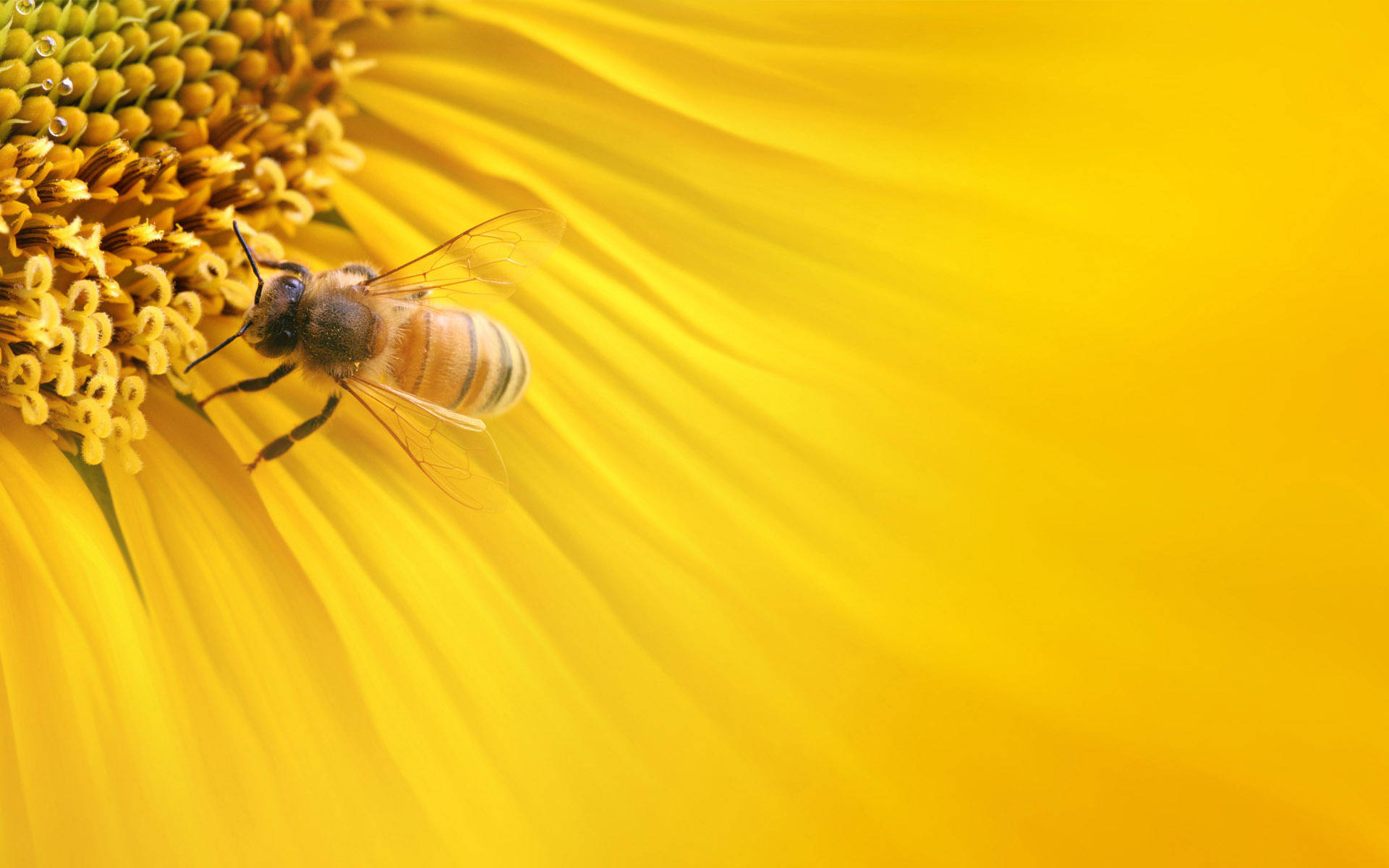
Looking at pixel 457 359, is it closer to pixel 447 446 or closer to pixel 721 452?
pixel 447 446

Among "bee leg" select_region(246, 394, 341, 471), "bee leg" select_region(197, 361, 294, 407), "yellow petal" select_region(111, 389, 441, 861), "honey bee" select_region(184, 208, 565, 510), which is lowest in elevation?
"yellow petal" select_region(111, 389, 441, 861)

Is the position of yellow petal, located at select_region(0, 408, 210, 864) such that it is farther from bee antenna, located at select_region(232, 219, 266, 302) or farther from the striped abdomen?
the striped abdomen

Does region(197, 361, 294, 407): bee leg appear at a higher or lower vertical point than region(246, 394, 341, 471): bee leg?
higher

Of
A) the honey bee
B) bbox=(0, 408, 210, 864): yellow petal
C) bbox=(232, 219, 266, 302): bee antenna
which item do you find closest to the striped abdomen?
the honey bee

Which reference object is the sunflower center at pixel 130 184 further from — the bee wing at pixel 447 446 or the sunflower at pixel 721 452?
the bee wing at pixel 447 446

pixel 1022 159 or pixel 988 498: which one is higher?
pixel 1022 159

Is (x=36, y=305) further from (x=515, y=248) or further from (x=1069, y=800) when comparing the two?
(x=1069, y=800)

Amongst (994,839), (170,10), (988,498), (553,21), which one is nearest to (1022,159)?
(988,498)

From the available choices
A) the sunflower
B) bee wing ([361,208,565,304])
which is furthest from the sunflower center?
bee wing ([361,208,565,304])
